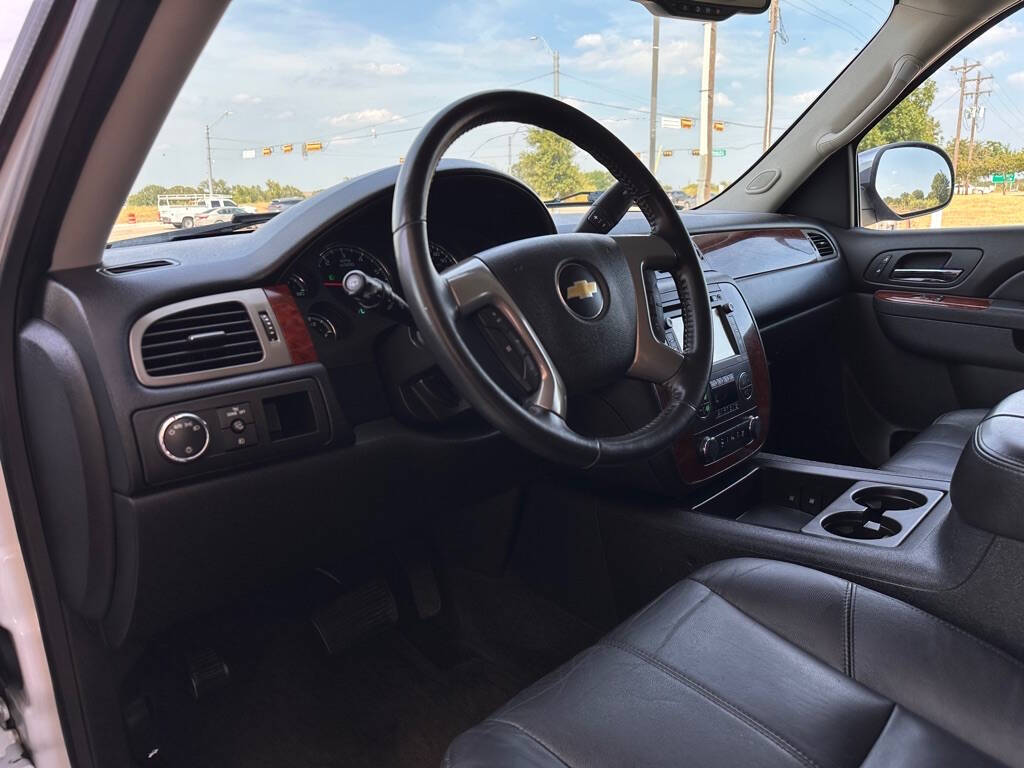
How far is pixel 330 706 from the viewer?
1892 millimetres

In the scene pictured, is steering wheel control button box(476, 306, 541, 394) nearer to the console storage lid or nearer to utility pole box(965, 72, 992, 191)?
the console storage lid

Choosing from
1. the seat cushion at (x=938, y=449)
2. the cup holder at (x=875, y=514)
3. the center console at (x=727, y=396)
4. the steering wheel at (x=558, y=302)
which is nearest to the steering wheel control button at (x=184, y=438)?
the steering wheel at (x=558, y=302)

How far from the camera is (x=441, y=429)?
62.7 inches

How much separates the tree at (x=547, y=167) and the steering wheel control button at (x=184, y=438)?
2.41ft

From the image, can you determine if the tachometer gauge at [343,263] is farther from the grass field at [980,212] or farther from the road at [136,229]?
the grass field at [980,212]

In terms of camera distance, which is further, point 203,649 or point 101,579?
point 203,649

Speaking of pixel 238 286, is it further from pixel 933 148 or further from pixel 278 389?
pixel 933 148

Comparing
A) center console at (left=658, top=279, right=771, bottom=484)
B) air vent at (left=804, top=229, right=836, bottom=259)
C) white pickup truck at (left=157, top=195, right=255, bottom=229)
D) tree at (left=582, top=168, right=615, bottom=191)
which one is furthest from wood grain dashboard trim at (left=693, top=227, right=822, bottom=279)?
white pickup truck at (left=157, top=195, right=255, bottom=229)

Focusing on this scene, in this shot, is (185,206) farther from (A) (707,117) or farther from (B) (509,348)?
(A) (707,117)

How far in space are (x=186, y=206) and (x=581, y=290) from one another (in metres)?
0.74

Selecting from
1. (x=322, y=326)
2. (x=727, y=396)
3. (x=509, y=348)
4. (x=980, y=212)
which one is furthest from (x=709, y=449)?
(x=980, y=212)

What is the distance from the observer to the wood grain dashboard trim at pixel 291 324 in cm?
136

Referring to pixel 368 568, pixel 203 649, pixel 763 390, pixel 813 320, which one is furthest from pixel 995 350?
pixel 203 649

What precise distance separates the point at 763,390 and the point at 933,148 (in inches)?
56.7
